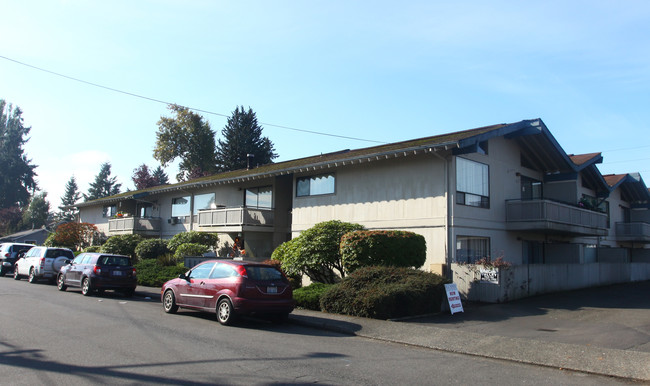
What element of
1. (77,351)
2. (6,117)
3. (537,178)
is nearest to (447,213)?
(537,178)

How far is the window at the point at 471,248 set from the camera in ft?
59.7

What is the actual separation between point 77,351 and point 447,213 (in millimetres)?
12605

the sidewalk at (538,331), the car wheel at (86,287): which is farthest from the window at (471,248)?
the car wheel at (86,287)

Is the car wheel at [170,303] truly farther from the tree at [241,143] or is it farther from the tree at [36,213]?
the tree at [36,213]

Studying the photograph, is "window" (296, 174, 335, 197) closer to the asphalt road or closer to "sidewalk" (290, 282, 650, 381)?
"sidewalk" (290, 282, 650, 381)

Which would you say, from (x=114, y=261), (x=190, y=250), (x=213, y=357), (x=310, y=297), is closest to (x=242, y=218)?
(x=190, y=250)

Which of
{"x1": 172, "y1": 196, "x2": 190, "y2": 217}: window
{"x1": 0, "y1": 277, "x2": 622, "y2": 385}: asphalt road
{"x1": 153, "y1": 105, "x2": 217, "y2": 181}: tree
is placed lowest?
{"x1": 0, "y1": 277, "x2": 622, "y2": 385}: asphalt road

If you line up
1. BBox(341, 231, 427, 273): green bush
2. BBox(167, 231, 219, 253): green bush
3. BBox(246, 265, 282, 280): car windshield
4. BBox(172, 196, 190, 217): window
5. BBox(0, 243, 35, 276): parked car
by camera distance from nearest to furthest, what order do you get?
BBox(246, 265, 282, 280): car windshield
BBox(341, 231, 427, 273): green bush
BBox(167, 231, 219, 253): green bush
BBox(0, 243, 35, 276): parked car
BBox(172, 196, 190, 217): window

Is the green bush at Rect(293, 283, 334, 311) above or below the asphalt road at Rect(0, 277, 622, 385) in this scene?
above

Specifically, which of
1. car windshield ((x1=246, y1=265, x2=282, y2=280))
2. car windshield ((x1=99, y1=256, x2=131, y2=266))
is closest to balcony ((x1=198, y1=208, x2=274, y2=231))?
car windshield ((x1=99, y1=256, x2=131, y2=266))

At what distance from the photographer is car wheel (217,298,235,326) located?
11688 millimetres

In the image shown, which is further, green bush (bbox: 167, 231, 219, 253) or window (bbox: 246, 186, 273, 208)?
green bush (bbox: 167, 231, 219, 253)

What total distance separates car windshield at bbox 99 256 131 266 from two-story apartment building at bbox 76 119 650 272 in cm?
699

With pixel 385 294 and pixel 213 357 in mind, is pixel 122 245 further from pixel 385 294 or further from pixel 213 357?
pixel 213 357
